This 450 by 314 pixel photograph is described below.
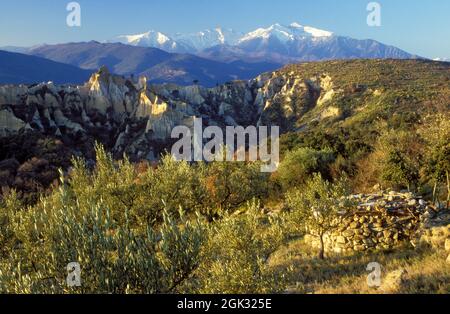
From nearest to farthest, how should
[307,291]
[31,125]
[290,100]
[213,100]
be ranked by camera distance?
[307,291], [31,125], [290,100], [213,100]

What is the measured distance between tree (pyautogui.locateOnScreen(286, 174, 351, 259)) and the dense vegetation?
0.08 metres

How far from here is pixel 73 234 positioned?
13.6m

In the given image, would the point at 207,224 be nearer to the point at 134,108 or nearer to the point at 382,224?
the point at 382,224

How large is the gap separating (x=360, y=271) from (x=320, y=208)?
14.2 ft

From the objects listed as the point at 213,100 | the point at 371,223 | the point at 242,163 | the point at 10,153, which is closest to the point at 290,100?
the point at 213,100

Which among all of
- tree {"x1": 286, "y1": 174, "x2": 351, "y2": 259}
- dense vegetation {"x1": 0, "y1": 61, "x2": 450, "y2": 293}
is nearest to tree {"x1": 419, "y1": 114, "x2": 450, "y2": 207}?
dense vegetation {"x1": 0, "y1": 61, "x2": 450, "y2": 293}

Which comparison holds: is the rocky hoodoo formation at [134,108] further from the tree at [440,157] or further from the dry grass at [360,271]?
the dry grass at [360,271]

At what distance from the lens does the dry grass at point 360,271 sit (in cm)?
1622

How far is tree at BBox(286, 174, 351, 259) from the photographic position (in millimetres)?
23656

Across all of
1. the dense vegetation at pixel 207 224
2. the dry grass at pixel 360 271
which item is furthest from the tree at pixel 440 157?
the dry grass at pixel 360 271

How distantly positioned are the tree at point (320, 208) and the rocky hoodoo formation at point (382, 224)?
55 centimetres

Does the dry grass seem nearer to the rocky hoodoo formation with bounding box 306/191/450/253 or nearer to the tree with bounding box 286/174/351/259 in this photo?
the rocky hoodoo formation with bounding box 306/191/450/253

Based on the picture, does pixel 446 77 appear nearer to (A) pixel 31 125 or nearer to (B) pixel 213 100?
(B) pixel 213 100
